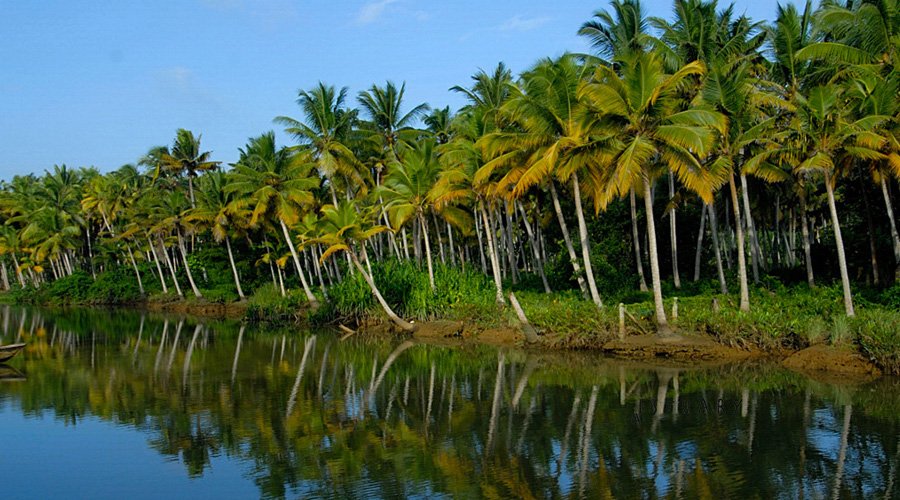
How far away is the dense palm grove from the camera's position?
2098 centimetres

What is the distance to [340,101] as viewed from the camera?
36.7 meters

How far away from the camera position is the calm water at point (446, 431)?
11289mm

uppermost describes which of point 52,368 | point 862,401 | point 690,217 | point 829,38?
point 829,38

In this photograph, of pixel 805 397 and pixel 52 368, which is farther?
pixel 52 368

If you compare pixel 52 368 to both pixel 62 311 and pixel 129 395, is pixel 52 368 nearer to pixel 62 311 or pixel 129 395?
pixel 129 395

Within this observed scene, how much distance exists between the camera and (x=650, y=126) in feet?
69.9

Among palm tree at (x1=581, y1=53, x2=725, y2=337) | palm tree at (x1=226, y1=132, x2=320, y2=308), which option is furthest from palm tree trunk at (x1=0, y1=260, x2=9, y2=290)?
palm tree at (x1=581, y1=53, x2=725, y2=337)

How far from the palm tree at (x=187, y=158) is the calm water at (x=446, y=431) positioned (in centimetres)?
2698

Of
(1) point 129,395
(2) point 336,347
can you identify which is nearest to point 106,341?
(2) point 336,347

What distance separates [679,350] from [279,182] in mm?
23129

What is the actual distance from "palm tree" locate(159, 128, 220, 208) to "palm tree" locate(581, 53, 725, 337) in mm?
34656

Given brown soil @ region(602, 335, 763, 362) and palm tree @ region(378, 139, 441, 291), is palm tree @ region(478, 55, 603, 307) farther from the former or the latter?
palm tree @ region(378, 139, 441, 291)

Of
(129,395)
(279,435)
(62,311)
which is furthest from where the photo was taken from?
(62,311)

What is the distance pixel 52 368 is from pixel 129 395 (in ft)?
23.0
